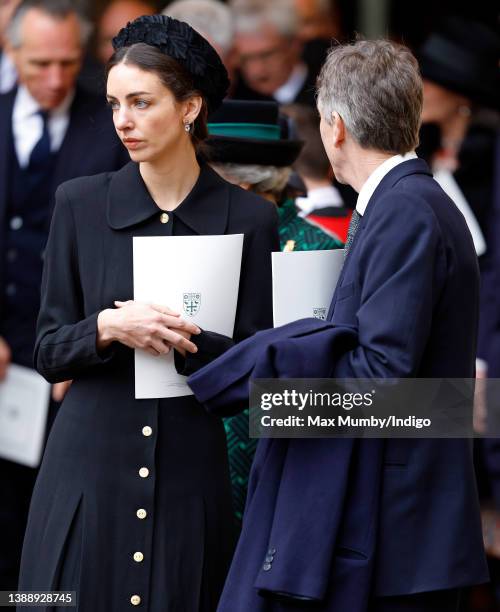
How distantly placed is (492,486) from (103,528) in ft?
6.65

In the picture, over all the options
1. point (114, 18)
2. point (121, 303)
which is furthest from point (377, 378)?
point (114, 18)

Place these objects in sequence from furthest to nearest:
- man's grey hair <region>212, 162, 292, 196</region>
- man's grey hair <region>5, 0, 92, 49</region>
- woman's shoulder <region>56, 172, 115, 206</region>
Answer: man's grey hair <region>5, 0, 92, 49</region> → man's grey hair <region>212, 162, 292, 196</region> → woman's shoulder <region>56, 172, 115, 206</region>

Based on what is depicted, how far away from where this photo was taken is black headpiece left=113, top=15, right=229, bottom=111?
296 cm

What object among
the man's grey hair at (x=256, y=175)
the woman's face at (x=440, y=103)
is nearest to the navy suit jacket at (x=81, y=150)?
the man's grey hair at (x=256, y=175)

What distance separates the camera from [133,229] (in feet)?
9.93

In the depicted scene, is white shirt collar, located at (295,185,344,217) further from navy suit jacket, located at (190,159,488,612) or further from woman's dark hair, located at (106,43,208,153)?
navy suit jacket, located at (190,159,488,612)

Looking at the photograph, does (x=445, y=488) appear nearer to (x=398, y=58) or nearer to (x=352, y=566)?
(x=352, y=566)

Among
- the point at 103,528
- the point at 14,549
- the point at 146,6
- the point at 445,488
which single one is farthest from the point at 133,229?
the point at 146,6

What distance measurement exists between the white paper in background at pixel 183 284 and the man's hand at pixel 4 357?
7.30ft

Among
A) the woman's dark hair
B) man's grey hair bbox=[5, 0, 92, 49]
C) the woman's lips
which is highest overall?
man's grey hair bbox=[5, 0, 92, 49]

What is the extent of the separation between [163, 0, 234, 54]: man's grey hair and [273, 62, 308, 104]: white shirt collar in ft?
1.12

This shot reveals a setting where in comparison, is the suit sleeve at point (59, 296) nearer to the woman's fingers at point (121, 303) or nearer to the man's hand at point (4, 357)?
the woman's fingers at point (121, 303)

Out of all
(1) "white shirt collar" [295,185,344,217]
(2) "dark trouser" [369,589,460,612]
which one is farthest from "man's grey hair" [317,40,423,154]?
(1) "white shirt collar" [295,185,344,217]

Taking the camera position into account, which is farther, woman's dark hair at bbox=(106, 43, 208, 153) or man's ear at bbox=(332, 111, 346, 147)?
woman's dark hair at bbox=(106, 43, 208, 153)
